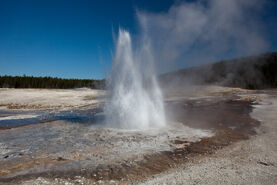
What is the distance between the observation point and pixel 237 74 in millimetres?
46625

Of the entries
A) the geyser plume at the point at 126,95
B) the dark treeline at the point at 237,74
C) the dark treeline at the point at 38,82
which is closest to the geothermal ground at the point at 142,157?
the geyser plume at the point at 126,95

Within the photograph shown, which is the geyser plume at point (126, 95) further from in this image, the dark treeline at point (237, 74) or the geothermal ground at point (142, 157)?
the dark treeline at point (237, 74)

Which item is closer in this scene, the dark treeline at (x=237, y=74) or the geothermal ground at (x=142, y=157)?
the geothermal ground at (x=142, y=157)

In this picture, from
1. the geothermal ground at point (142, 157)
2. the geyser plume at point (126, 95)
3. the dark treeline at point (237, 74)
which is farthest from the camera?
the dark treeline at point (237, 74)

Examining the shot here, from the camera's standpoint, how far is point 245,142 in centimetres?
614

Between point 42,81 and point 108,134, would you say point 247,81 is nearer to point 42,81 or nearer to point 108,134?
point 108,134

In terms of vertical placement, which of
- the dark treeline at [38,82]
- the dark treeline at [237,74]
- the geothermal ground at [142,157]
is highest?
the dark treeline at [237,74]

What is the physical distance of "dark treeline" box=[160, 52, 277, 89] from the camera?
43.2m

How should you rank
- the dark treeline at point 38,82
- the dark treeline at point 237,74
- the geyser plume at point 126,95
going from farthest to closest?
the dark treeline at point 38,82, the dark treeline at point 237,74, the geyser plume at point 126,95

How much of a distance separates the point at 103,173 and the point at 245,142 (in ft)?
15.1

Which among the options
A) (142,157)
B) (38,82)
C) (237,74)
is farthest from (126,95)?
(38,82)

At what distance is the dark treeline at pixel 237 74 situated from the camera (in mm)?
43156

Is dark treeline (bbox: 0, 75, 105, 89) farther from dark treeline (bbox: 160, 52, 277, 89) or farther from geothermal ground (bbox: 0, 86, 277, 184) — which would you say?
geothermal ground (bbox: 0, 86, 277, 184)

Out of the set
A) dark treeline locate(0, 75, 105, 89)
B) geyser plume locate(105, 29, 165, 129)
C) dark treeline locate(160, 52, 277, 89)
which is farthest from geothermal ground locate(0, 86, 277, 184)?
dark treeline locate(0, 75, 105, 89)
